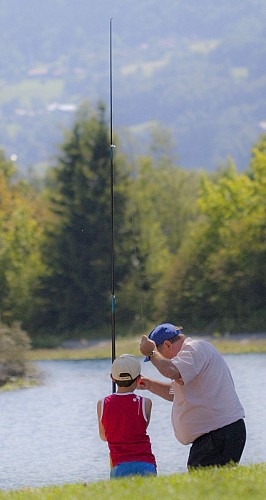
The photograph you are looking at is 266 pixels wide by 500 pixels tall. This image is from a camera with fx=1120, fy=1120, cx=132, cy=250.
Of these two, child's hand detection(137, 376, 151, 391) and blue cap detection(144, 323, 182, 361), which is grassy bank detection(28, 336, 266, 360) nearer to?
child's hand detection(137, 376, 151, 391)

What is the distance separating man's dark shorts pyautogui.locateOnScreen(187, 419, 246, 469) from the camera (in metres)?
6.17

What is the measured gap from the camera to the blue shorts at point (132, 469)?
238 inches

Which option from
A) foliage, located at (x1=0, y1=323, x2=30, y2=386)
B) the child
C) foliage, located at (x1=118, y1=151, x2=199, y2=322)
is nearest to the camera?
the child

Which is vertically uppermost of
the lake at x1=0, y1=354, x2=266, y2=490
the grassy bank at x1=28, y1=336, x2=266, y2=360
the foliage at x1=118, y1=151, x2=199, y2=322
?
the foliage at x1=118, y1=151, x2=199, y2=322

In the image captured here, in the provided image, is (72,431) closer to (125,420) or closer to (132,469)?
(132,469)

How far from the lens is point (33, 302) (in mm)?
53281

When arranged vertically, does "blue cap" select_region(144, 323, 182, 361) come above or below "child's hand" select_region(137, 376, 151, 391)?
above

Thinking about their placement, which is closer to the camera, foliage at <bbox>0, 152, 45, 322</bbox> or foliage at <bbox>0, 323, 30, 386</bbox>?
foliage at <bbox>0, 323, 30, 386</bbox>

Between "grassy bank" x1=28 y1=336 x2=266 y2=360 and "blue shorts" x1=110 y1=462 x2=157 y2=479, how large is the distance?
41534 mm

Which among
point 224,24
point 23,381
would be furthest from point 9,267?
point 224,24

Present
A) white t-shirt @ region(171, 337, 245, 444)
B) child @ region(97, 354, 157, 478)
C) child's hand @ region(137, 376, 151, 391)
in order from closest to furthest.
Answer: child @ region(97, 354, 157, 478) → white t-shirt @ region(171, 337, 245, 444) → child's hand @ region(137, 376, 151, 391)

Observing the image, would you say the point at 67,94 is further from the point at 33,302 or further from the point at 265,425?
the point at 265,425

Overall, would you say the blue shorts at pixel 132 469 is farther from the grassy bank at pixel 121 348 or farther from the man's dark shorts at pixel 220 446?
the grassy bank at pixel 121 348

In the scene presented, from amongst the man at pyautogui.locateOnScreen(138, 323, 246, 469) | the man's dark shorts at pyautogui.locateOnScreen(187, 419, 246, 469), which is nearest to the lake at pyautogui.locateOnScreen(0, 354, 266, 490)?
the man's dark shorts at pyautogui.locateOnScreen(187, 419, 246, 469)
